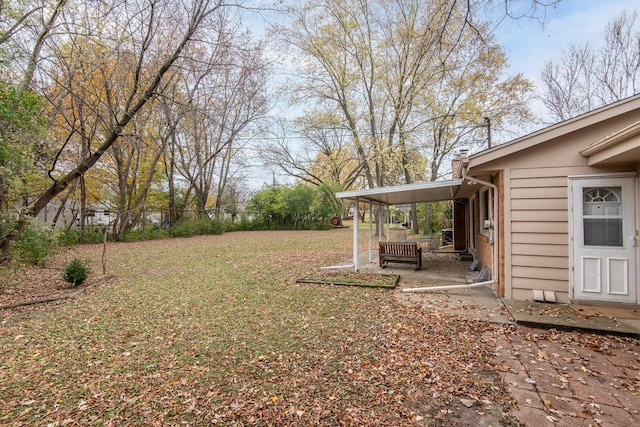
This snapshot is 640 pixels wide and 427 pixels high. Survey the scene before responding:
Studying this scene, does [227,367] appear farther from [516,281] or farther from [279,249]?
[279,249]

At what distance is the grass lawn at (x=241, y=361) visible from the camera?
2486 mm

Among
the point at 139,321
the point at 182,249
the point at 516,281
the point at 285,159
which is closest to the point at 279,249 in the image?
the point at 182,249

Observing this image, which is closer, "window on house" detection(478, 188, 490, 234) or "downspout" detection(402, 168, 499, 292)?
"downspout" detection(402, 168, 499, 292)

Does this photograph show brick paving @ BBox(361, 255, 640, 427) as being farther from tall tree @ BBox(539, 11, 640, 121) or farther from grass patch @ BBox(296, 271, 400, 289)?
tall tree @ BBox(539, 11, 640, 121)

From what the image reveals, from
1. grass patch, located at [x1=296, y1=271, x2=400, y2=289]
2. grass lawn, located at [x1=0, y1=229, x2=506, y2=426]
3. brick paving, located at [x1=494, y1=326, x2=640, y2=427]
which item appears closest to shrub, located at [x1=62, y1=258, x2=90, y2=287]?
grass lawn, located at [x1=0, y1=229, x2=506, y2=426]

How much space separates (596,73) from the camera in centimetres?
1462

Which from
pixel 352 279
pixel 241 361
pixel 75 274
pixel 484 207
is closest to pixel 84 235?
pixel 75 274

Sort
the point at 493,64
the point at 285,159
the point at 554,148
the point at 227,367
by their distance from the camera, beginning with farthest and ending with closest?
the point at 285,159 → the point at 493,64 → the point at 554,148 → the point at 227,367

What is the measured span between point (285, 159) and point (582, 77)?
18.8 meters

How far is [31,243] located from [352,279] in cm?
700

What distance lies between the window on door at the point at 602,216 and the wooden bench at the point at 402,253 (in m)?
3.71

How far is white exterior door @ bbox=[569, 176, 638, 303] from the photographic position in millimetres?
4562

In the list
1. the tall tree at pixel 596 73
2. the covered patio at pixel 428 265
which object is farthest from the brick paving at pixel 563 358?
the tall tree at pixel 596 73

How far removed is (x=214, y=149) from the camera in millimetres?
20672
